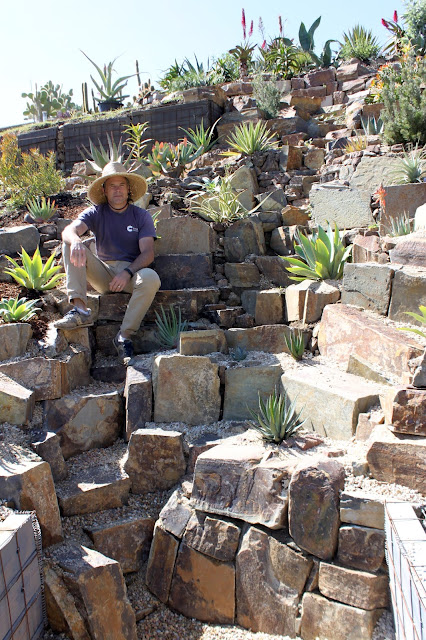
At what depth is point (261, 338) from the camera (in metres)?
4.68

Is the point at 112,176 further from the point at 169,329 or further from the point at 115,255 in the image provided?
the point at 169,329

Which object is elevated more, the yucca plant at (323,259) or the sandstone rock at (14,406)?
the yucca plant at (323,259)

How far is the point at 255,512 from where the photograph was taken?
325 centimetres

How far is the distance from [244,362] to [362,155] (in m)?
4.06

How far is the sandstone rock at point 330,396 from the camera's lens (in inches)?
140

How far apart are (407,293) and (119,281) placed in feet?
7.20

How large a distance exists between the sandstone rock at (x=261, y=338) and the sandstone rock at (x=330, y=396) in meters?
0.48

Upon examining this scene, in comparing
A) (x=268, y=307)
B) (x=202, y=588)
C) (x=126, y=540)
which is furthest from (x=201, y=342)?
(x=202, y=588)

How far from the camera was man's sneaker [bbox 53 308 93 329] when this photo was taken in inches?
174

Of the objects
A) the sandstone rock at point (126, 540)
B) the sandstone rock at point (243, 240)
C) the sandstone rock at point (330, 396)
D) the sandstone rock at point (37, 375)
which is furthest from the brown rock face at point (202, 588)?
the sandstone rock at point (243, 240)

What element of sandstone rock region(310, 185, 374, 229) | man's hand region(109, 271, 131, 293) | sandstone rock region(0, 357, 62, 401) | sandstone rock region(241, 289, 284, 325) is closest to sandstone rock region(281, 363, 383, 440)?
sandstone rock region(241, 289, 284, 325)

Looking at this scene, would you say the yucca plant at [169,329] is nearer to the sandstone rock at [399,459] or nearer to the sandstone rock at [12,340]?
the sandstone rock at [12,340]

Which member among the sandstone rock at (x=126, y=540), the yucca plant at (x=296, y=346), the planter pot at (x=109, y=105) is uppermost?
the planter pot at (x=109, y=105)

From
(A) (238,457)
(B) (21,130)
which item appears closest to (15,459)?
(A) (238,457)
